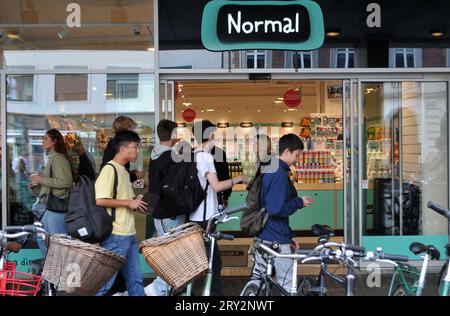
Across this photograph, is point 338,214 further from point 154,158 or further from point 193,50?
point 154,158

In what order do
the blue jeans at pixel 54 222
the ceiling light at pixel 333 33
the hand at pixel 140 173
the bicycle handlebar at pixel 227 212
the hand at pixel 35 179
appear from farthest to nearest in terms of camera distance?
the ceiling light at pixel 333 33 < the hand at pixel 140 173 < the hand at pixel 35 179 < the blue jeans at pixel 54 222 < the bicycle handlebar at pixel 227 212

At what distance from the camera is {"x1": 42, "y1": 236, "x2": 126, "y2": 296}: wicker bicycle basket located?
158 inches

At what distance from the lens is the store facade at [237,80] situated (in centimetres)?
704

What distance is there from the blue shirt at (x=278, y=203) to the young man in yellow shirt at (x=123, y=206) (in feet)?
3.44

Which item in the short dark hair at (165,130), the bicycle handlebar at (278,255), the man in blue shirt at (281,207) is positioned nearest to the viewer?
the bicycle handlebar at (278,255)

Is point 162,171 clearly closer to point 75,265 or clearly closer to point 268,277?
point 75,265

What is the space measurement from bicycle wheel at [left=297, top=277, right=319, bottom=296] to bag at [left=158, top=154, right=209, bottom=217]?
1475 mm

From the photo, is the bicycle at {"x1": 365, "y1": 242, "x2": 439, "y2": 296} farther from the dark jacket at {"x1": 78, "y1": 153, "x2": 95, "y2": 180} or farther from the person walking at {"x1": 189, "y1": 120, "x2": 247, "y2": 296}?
the dark jacket at {"x1": 78, "y1": 153, "x2": 95, "y2": 180}

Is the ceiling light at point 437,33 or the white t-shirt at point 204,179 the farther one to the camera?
the ceiling light at point 437,33

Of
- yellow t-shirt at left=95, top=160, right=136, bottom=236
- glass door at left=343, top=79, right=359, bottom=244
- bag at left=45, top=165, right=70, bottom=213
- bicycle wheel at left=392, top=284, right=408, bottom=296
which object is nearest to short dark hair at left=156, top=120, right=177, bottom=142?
yellow t-shirt at left=95, top=160, right=136, bottom=236

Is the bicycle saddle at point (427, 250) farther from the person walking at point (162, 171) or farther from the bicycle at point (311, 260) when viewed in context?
the person walking at point (162, 171)

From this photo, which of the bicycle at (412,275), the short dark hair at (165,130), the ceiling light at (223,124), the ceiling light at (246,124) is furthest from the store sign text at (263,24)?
the ceiling light at (223,124)

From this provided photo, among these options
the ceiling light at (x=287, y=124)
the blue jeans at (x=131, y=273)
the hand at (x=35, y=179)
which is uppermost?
the ceiling light at (x=287, y=124)
